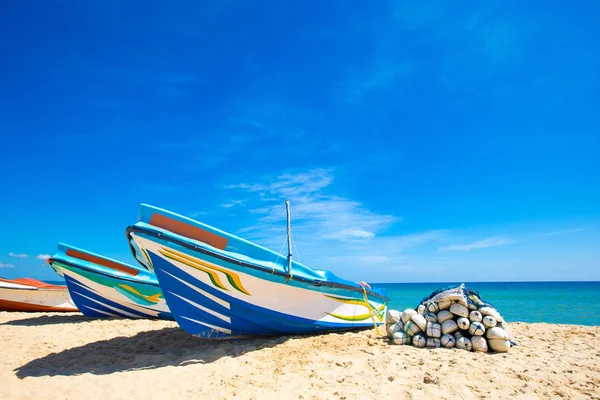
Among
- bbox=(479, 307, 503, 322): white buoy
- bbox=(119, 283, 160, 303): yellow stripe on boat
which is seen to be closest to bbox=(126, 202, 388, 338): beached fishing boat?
bbox=(479, 307, 503, 322): white buoy

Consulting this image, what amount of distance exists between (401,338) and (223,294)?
3426 millimetres

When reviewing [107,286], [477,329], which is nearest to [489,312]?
[477,329]

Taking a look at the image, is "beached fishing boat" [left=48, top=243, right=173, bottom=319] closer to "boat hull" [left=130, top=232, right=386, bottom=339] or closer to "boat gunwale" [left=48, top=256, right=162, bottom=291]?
"boat gunwale" [left=48, top=256, right=162, bottom=291]

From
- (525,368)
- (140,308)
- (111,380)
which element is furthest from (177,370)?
(140,308)

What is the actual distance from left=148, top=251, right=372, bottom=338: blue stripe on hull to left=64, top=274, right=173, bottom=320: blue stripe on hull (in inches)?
210

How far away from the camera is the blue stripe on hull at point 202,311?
5.83 m

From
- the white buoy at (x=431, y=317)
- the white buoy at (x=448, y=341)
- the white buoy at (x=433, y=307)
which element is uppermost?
the white buoy at (x=433, y=307)

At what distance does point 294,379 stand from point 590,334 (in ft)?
23.6

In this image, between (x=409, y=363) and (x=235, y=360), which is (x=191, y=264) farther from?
(x=409, y=363)

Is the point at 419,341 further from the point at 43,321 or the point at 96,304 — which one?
the point at 43,321

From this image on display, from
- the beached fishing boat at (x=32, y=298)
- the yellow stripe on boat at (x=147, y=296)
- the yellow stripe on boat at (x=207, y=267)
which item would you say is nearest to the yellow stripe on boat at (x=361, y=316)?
the yellow stripe on boat at (x=207, y=267)

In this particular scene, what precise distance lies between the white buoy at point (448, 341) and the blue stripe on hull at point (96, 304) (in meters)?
8.21

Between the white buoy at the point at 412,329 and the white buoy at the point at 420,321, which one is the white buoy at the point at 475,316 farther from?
the white buoy at the point at 412,329

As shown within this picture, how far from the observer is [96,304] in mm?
10758
